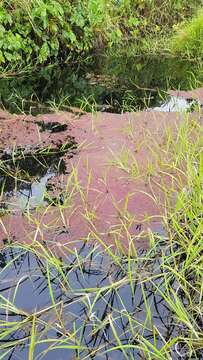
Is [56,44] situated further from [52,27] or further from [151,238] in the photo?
[151,238]

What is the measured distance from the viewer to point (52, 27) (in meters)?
5.46

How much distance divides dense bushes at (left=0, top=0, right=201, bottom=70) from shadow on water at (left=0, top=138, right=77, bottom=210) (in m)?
2.33

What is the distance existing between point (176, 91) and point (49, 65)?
2.02 metres

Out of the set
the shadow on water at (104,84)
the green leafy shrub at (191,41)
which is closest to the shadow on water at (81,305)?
the shadow on water at (104,84)

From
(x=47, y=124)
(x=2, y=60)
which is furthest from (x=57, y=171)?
(x=2, y=60)

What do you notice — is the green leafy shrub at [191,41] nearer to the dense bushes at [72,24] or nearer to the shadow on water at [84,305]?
the dense bushes at [72,24]

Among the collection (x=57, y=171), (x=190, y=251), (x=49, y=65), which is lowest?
(x=49, y=65)

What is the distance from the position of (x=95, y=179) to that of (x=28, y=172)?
0.47 metres

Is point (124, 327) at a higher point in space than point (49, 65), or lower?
higher

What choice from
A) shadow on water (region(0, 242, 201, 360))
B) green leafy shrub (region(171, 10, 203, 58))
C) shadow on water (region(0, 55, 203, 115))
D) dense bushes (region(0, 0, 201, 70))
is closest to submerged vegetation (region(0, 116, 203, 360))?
shadow on water (region(0, 242, 201, 360))

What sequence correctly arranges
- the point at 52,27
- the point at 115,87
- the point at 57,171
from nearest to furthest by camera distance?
1. the point at 57,171
2. the point at 115,87
3. the point at 52,27

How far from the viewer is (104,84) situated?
496 centimetres

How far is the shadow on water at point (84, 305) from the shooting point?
Answer: 153 cm

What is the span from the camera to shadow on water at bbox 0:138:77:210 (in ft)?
7.98
